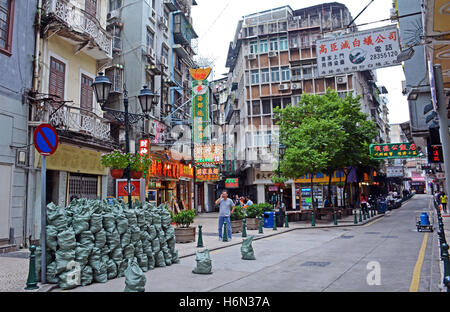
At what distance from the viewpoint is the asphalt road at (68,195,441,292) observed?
6887mm

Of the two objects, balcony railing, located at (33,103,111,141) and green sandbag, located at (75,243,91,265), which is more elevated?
balcony railing, located at (33,103,111,141)

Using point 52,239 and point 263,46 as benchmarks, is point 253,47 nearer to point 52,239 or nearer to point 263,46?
point 263,46

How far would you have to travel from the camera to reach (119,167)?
11578mm

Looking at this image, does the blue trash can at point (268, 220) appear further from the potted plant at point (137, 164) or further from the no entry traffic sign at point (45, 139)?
the no entry traffic sign at point (45, 139)

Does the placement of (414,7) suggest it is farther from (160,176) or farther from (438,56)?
(160,176)

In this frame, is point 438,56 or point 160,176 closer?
point 438,56

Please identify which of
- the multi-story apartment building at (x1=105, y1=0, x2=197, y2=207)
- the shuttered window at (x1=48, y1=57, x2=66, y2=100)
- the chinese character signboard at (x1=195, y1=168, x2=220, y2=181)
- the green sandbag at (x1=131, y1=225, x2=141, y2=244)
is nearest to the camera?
the green sandbag at (x1=131, y1=225, x2=141, y2=244)

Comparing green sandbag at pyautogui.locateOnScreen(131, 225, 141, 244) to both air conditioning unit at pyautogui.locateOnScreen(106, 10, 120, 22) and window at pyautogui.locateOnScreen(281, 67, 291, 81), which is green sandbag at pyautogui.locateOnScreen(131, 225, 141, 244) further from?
window at pyautogui.locateOnScreen(281, 67, 291, 81)

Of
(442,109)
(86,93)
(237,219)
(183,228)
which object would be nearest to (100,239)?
(183,228)

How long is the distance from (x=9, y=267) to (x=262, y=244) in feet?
27.9

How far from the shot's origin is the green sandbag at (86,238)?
287 inches

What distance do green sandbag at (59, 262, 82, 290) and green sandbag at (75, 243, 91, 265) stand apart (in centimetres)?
10

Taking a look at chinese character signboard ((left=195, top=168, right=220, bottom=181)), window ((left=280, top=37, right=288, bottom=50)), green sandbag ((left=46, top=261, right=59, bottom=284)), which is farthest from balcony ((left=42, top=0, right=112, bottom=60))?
window ((left=280, top=37, right=288, bottom=50))

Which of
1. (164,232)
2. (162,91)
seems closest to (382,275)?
(164,232)
